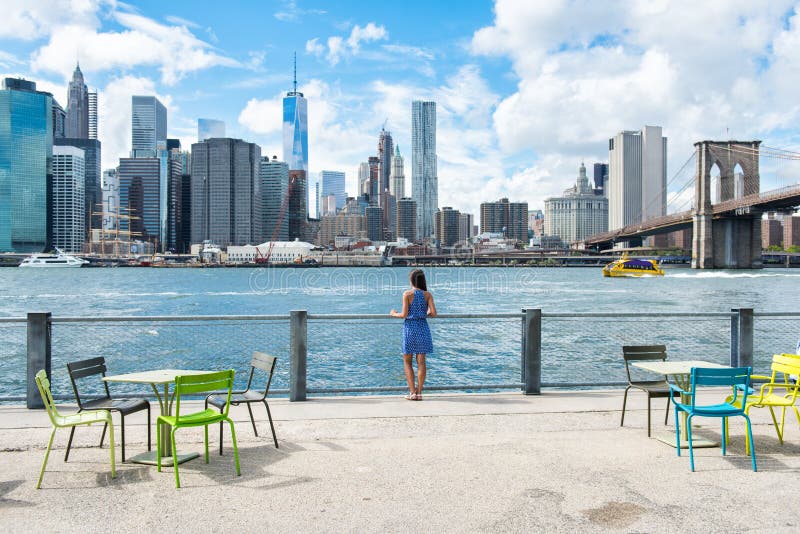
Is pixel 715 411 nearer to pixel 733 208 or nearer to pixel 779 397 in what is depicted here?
pixel 779 397

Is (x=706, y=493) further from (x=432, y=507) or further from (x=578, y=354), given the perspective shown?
(x=578, y=354)

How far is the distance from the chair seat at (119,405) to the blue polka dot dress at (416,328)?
3239 mm

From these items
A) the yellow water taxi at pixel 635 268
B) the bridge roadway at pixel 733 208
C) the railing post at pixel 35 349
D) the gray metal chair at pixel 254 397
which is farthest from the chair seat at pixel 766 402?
the yellow water taxi at pixel 635 268

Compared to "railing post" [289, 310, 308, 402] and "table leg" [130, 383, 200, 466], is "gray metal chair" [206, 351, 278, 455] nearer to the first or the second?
"table leg" [130, 383, 200, 466]

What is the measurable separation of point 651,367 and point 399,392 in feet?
11.9

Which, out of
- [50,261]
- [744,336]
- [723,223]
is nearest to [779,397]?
[744,336]

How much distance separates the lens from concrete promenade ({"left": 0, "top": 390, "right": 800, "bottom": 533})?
4.39m

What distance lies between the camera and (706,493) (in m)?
4.94

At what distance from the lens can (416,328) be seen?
26.8ft

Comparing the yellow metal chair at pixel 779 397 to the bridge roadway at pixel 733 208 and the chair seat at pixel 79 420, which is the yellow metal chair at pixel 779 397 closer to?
the chair seat at pixel 79 420

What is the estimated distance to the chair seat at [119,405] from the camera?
5.66m

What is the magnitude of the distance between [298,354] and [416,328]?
147cm

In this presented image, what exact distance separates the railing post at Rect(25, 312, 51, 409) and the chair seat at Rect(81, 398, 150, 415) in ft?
6.89

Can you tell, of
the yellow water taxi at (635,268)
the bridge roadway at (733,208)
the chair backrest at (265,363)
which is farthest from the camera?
the yellow water taxi at (635,268)
